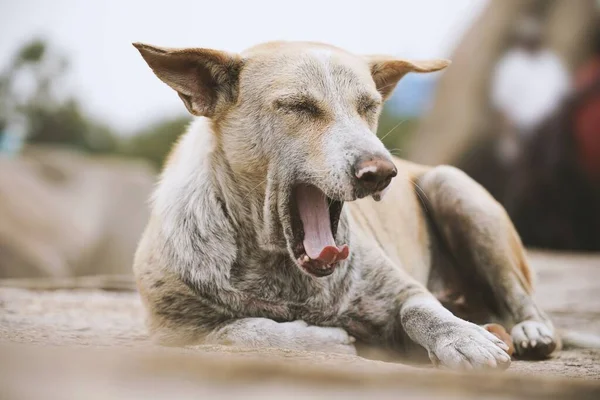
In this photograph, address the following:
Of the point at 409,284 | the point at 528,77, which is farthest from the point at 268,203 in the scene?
the point at 528,77

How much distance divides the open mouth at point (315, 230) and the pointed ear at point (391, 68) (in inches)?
32.8

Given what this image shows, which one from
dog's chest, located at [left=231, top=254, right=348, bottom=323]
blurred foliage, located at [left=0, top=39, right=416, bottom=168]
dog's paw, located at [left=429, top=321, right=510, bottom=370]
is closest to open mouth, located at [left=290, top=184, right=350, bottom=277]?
dog's chest, located at [left=231, top=254, right=348, bottom=323]

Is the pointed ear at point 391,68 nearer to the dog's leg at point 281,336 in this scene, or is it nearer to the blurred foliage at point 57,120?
the dog's leg at point 281,336

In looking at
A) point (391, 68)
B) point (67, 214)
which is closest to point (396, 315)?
point (391, 68)

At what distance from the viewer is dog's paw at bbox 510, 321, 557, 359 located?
3.95 m

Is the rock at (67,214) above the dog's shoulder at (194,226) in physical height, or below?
below

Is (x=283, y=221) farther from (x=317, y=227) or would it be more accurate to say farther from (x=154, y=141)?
(x=154, y=141)

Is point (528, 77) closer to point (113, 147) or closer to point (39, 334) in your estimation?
point (113, 147)

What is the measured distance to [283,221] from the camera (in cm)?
356

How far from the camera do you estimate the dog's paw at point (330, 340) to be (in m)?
3.47

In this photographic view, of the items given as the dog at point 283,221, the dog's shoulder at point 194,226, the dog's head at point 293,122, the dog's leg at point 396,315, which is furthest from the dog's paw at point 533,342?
the dog's shoulder at point 194,226

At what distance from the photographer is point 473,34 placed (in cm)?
1380

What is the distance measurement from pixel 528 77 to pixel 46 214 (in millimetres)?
7987

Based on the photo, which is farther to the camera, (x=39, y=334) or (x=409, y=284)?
(x=409, y=284)
